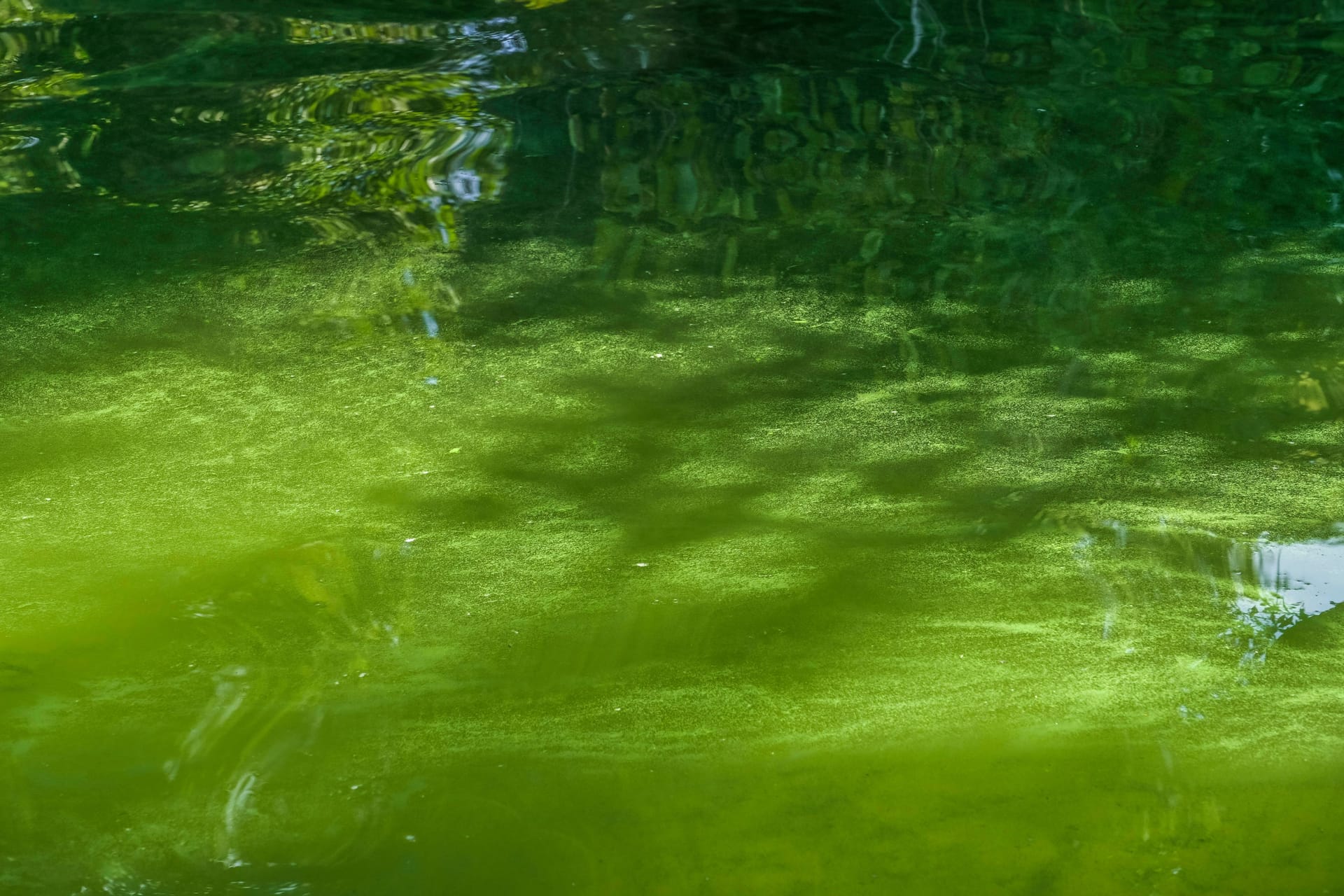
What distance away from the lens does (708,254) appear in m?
3.27

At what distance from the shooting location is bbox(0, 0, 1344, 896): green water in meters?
1.58

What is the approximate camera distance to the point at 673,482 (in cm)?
232

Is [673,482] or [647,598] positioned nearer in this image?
[647,598]

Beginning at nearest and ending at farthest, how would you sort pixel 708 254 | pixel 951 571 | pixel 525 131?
pixel 951 571 < pixel 708 254 < pixel 525 131

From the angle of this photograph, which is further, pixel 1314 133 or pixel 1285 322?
pixel 1314 133

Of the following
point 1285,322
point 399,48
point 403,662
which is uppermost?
point 399,48

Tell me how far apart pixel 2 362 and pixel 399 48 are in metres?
2.28

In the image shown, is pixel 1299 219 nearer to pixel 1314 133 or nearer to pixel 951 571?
pixel 1314 133

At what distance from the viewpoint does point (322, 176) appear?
3.72 m

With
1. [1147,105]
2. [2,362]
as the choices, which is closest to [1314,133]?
[1147,105]

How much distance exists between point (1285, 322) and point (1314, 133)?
135 cm

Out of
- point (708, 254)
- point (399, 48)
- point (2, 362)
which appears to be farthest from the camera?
point (399, 48)

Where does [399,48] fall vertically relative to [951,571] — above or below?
above

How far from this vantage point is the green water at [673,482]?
1.58 m
